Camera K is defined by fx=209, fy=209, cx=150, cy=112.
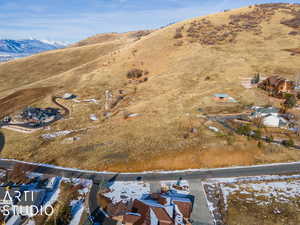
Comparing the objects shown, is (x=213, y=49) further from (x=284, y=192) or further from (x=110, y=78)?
(x=284, y=192)

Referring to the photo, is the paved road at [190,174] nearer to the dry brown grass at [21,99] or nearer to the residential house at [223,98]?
the residential house at [223,98]

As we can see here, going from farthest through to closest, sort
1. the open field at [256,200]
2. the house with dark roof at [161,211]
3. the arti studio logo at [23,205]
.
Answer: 1. the arti studio logo at [23,205]
2. the open field at [256,200]
3. the house with dark roof at [161,211]

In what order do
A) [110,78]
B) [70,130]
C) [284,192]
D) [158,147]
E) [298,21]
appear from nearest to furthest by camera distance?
[284,192] < [158,147] < [70,130] < [110,78] < [298,21]

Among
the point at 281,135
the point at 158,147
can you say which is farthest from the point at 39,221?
the point at 281,135

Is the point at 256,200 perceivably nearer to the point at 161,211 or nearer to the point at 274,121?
the point at 161,211

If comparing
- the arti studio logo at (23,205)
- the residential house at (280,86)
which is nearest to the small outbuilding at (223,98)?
the residential house at (280,86)

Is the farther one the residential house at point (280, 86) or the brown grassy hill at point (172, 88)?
the residential house at point (280, 86)

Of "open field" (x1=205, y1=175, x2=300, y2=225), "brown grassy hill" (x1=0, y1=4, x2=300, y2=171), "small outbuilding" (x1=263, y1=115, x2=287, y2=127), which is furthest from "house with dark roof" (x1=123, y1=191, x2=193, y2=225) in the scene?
"small outbuilding" (x1=263, y1=115, x2=287, y2=127)
